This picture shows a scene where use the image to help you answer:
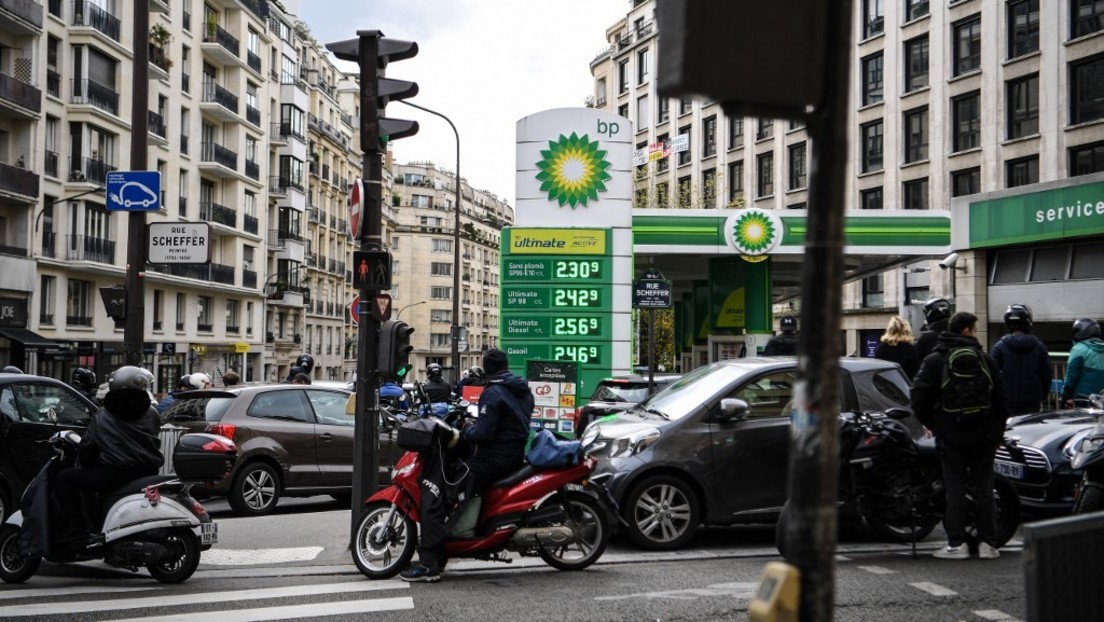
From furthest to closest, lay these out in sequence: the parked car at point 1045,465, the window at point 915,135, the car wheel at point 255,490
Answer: the window at point 915,135 < the car wheel at point 255,490 < the parked car at point 1045,465

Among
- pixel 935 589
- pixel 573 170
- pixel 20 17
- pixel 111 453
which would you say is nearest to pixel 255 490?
pixel 111 453

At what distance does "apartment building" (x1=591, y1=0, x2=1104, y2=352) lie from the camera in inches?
1278

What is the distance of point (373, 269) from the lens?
9719mm

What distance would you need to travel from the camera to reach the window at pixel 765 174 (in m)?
60.8

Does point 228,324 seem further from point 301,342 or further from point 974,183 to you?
point 974,183

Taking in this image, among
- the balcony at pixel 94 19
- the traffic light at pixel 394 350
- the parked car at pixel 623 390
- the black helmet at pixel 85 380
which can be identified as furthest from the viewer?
the balcony at pixel 94 19

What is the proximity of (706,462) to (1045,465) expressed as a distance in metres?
3.34

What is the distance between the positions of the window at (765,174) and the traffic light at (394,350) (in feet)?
175

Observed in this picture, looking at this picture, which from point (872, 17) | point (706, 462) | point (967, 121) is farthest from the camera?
point (872, 17)

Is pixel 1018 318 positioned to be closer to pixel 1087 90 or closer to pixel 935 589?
pixel 935 589

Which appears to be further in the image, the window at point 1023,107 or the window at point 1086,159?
the window at point 1023,107

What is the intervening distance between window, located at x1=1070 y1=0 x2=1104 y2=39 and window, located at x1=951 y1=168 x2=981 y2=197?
7493 mm

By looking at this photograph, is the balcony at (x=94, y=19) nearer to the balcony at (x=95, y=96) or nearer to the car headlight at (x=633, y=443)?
the balcony at (x=95, y=96)

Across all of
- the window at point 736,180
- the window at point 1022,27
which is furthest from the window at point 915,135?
the window at point 736,180
